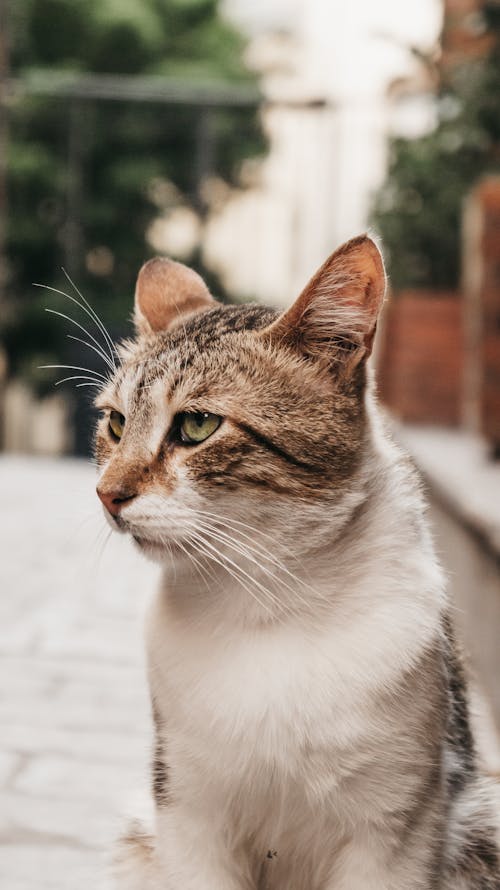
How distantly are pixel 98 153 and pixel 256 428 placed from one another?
40.4ft

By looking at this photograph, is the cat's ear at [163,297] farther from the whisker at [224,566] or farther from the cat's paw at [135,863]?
the cat's paw at [135,863]

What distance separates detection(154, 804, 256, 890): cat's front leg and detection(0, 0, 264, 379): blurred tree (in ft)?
36.5

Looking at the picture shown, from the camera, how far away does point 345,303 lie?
4.29 ft

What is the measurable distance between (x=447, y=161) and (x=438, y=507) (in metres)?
2.73

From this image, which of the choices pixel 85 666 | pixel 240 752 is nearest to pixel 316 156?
pixel 85 666

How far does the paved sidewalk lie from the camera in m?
1.66

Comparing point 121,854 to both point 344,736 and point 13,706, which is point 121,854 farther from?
point 13,706

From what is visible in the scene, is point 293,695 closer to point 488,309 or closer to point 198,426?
point 198,426

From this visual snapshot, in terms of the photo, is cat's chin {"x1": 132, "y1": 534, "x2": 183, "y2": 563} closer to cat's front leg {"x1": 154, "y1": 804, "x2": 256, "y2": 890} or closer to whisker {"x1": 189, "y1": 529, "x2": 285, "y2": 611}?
whisker {"x1": 189, "y1": 529, "x2": 285, "y2": 611}

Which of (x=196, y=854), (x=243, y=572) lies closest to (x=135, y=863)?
(x=196, y=854)

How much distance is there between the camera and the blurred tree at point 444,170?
189 inches

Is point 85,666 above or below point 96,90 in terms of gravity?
below

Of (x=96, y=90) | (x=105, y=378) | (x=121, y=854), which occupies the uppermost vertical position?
(x=96, y=90)

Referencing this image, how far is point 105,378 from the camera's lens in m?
1.57
